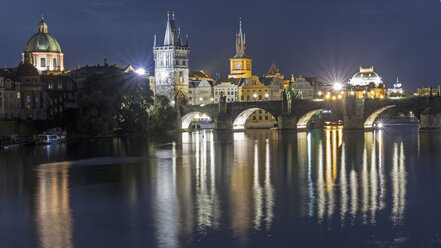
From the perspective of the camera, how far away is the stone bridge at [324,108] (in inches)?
3217

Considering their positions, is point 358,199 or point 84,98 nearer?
point 358,199

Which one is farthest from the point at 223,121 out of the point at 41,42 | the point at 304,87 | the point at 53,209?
the point at 53,209

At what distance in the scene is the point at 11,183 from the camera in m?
38.4

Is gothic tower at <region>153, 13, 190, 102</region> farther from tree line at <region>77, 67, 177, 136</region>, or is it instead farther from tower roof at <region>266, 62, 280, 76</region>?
tower roof at <region>266, 62, 280, 76</region>

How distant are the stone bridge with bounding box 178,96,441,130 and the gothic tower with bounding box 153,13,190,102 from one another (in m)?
15.5

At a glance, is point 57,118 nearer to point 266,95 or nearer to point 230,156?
point 230,156

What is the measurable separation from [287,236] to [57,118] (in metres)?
73.9

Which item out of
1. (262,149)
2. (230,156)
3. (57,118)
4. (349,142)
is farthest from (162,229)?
(57,118)

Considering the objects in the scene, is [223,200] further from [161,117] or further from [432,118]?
[161,117]

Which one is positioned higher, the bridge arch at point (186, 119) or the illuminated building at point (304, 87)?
the illuminated building at point (304, 87)

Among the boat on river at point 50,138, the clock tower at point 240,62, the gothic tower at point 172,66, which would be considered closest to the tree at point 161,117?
the boat on river at point 50,138

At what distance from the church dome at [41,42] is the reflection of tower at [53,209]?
94.6 m

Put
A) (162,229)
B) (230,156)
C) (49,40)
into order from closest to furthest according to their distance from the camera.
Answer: (162,229)
(230,156)
(49,40)

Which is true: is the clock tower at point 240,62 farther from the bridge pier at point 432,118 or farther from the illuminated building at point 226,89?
the bridge pier at point 432,118
